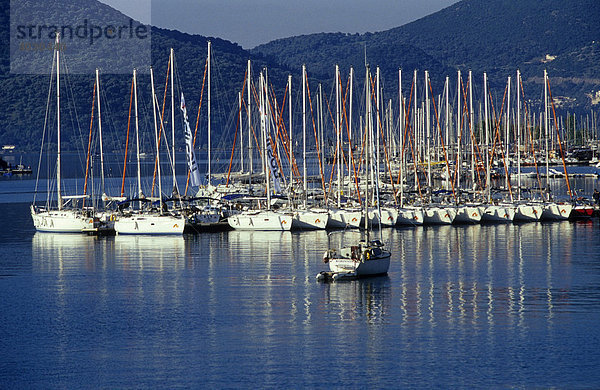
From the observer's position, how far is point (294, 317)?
36.8 meters

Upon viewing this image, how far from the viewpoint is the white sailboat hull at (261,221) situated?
61594 mm

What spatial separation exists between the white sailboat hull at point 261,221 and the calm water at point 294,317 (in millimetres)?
4811

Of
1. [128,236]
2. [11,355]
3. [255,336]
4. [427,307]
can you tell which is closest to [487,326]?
[427,307]

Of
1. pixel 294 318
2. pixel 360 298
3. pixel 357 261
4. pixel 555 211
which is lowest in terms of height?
pixel 294 318

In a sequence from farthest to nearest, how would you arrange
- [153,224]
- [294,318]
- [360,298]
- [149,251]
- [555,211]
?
[555,211] < [153,224] < [149,251] < [360,298] < [294,318]

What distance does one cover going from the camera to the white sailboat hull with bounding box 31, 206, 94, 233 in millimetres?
63344

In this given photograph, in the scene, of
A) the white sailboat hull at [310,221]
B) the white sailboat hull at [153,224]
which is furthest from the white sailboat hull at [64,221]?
the white sailboat hull at [310,221]

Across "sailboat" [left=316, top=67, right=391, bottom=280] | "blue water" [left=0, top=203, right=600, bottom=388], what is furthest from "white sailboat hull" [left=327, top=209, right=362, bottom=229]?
"sailboat" [left=316, top=67, right=391, bottom=280]

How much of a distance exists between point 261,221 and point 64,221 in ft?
38.8

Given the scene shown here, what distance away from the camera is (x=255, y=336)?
34.2m

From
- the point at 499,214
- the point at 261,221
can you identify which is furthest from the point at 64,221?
the point at 499,214

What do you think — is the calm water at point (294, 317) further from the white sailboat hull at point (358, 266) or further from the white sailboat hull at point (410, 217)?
the white sailboat hull at point (410, 217)

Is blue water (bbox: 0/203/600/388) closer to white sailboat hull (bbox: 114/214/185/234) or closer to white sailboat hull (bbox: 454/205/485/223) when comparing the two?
white sailboat hull (bbox: 114/214/185/234)

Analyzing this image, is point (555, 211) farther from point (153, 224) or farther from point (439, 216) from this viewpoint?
point (153, 224)
